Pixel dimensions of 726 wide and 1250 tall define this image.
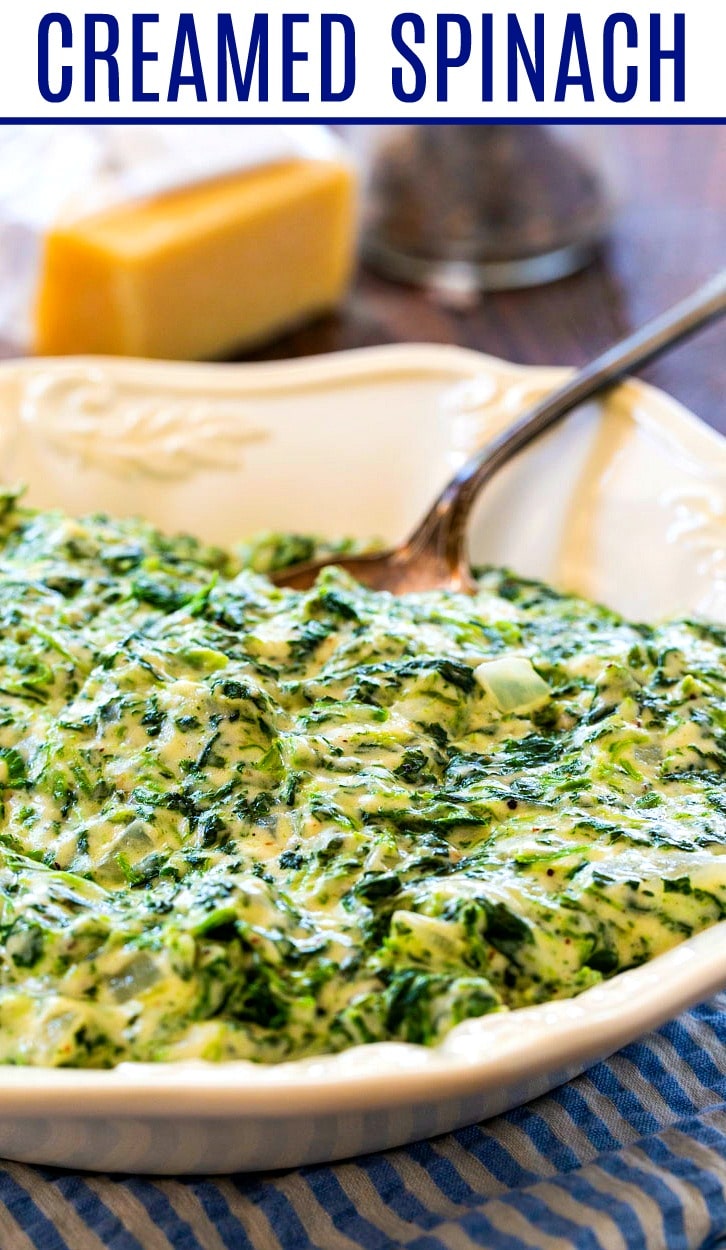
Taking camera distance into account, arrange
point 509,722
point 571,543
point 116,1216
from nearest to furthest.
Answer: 1. point 116,1216
2. point 509,722
3. point 571,543

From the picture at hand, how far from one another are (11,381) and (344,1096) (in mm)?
2266

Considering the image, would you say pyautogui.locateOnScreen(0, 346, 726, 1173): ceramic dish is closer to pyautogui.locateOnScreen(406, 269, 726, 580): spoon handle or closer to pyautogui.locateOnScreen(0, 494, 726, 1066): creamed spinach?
pyautogui.locateOnScreen(406, 269, 726, 580): spoon handle

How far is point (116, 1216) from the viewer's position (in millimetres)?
2078

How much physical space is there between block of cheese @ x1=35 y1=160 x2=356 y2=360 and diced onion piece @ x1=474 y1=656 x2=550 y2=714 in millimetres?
2111

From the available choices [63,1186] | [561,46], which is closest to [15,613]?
[63,1186]

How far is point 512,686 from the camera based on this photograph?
236cm

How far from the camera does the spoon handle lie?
10.3 feet

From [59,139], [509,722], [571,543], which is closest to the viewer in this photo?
[509,722]

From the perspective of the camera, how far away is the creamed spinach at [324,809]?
6.01 ft

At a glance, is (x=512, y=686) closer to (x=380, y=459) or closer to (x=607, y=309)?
(x=380, y=459)

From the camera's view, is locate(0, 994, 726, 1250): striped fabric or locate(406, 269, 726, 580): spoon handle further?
locate(406, 269, 726, 580): spoon handle

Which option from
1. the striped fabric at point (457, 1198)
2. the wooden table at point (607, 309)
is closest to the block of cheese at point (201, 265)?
the wooden table at point (607, 309)

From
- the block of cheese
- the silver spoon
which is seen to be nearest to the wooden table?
the block of cheese

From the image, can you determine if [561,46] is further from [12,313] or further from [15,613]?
[15,613]
